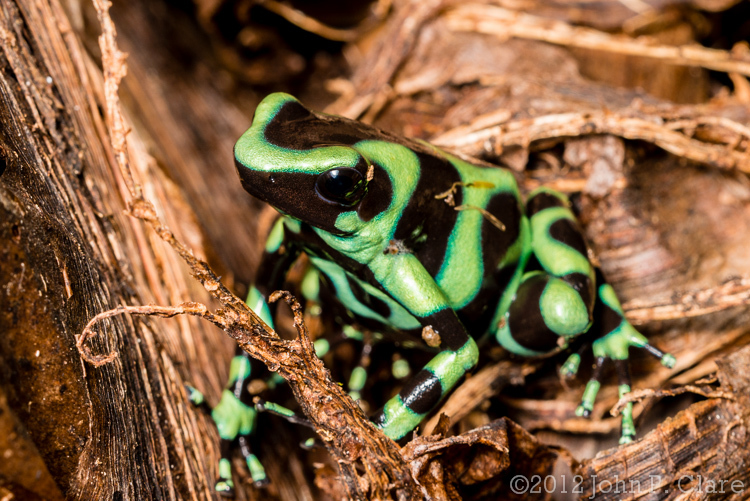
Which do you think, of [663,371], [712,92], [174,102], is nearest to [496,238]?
[663,371]

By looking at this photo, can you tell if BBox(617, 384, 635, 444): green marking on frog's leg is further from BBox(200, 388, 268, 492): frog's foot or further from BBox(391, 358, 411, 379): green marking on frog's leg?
BBox(200, 388, 268, 492): frog's foot

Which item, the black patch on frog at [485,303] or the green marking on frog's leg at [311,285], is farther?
the green marking on frog's leg at [311,285]

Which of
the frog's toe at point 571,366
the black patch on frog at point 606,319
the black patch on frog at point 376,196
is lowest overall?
the frog's toe at point 571,366

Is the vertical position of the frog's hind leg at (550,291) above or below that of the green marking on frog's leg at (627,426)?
above

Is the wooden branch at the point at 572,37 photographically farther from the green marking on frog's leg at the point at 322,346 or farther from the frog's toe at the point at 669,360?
the green marking on frog's leg at the point at 322,346

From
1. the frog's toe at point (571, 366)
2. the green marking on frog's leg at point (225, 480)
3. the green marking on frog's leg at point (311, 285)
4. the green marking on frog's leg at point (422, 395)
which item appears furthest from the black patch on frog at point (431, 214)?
the green marking on frog's leg at point (225, 480)

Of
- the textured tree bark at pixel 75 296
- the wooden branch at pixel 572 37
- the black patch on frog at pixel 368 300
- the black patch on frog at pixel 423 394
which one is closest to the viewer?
the textured tree bark at pixel 75 296

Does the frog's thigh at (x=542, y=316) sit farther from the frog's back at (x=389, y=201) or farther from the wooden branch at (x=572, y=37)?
the wooden branch at (x=572, y=37)

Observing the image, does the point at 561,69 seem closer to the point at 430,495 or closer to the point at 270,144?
the point at 270,144

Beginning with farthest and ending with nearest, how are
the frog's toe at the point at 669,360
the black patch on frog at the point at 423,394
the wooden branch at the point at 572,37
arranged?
the wooden branch at the point at 572,37 → the frog's toe at the point at 669,360 → the black patch on frog at the point at 423,394
